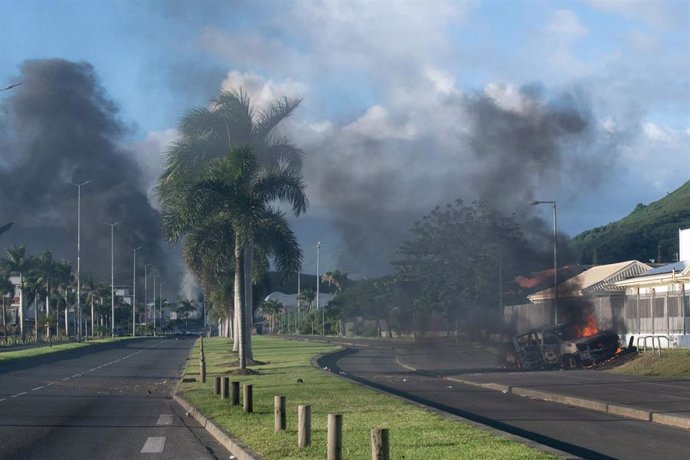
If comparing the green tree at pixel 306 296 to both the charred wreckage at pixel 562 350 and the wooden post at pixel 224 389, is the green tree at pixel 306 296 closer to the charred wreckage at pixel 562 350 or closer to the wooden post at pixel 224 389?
the charred wreckage at pixel 562 350

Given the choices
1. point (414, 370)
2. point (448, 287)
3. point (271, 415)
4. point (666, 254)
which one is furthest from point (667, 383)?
point (666, 254)

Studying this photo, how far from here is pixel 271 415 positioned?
57.1 ft

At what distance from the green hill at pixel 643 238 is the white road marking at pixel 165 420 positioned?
253 ft

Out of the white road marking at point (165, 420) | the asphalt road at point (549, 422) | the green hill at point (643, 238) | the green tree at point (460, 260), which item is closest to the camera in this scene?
the asphalt road at point (549, 422)

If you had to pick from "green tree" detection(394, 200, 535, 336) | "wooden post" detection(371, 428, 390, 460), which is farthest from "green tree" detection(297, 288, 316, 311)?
"wooden post" detection(371, 428, 390, 460)

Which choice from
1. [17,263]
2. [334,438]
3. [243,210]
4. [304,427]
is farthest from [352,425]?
[17,263]

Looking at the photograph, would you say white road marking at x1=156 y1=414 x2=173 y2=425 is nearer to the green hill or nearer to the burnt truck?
the burnt truck

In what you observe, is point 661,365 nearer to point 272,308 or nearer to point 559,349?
point 559,349

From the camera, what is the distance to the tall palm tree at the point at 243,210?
33.1m

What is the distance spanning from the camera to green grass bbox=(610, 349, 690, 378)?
31109 mm

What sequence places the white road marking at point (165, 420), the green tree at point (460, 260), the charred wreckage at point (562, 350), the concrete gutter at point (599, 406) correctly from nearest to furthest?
the concrete gutter at point (599, 406)
the white road marking at point (165, 420)
the charred wreckage at point (562, 350)
the green tree at point (460, 260)

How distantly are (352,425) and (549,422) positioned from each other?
416 cm

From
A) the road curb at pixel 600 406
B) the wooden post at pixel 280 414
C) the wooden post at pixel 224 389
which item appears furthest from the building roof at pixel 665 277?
the wooden post at pixel 280 414

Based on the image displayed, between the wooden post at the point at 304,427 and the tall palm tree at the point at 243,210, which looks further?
the tall palm tree at the point at 243,210
